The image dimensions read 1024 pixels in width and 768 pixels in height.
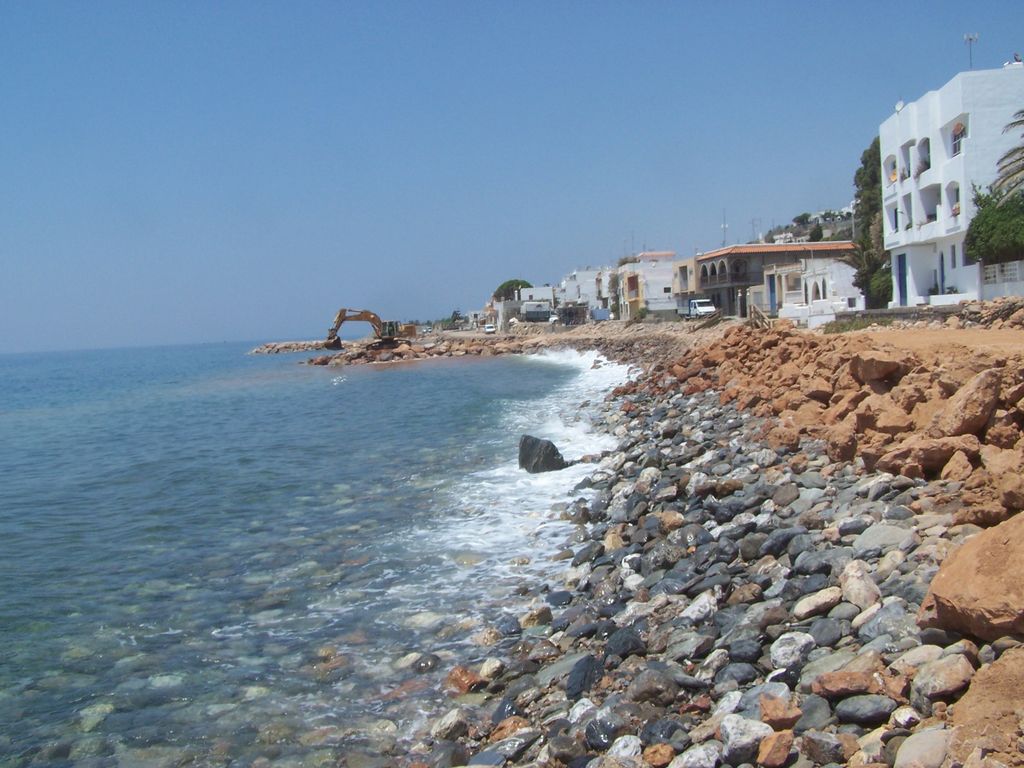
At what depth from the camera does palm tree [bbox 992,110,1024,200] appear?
24.6 meters

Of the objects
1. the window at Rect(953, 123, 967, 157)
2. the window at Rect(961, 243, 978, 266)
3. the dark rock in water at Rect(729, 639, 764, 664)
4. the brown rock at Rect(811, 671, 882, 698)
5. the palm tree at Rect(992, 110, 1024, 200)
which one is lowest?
the dark rock in water at Rect(729, 639, 764, 664)

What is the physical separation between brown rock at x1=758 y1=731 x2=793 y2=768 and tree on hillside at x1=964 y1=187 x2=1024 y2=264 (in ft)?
A: 82.5

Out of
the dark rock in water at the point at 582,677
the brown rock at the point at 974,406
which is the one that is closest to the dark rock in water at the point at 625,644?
the dark rock in water at the point at 582,677

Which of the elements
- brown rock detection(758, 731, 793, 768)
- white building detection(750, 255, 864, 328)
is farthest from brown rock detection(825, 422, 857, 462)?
white building detection(750, 255, 864, 328)

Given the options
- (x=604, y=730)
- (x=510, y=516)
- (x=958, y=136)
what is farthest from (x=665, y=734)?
(x=958, y=136)

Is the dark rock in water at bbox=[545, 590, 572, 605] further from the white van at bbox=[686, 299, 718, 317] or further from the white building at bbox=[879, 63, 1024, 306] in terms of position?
the white van at bbox=[686, 299, 718, 317]

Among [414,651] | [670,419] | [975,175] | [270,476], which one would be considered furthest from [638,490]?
[975,175]

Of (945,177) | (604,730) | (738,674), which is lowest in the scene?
(604,730)

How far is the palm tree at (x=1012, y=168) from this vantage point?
969 inches

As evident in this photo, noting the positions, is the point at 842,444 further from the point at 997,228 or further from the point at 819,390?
the point at 997,228

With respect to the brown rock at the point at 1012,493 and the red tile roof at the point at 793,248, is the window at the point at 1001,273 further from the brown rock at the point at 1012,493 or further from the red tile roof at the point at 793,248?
the red tile roof at the point at 793,248

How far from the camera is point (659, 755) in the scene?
477 cm

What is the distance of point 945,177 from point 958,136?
140cm

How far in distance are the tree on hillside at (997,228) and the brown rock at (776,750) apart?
25.2 m
